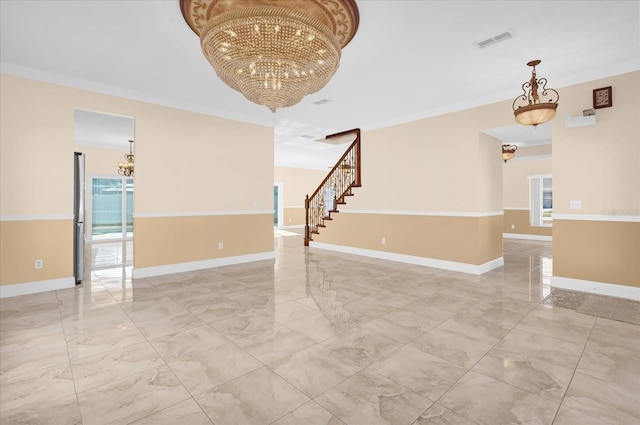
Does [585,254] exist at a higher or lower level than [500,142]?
lower

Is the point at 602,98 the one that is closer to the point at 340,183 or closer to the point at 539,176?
the point at 340,183

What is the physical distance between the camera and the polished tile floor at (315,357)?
1.91 metres

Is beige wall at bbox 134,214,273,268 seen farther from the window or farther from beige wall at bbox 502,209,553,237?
the window

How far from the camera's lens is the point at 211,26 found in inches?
75.1

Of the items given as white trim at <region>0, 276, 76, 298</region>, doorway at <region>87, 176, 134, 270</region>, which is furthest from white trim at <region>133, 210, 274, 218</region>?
doorway at <region>87, 176, 134, 270</region>

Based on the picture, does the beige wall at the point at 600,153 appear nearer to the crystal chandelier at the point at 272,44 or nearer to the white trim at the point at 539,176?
the crystal chandelier at the point at 272,44

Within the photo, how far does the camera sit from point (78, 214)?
4.95m

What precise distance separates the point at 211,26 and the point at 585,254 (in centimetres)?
559

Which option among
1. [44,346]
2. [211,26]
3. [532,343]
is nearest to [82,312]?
[44,346]

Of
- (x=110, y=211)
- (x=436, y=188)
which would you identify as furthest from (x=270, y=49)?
(x=110, y=211)

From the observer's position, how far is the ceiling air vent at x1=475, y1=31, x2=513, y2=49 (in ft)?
11.3

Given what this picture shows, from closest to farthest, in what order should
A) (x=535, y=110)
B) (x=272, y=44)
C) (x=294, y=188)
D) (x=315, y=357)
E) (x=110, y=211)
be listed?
(x=272, y=44) < (x=315, y=357) < (x=535, y=110) < (x=110, y=211) < (x=294, y=188)

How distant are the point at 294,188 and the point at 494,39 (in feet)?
41.0

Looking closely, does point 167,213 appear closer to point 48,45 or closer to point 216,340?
point 48,45
